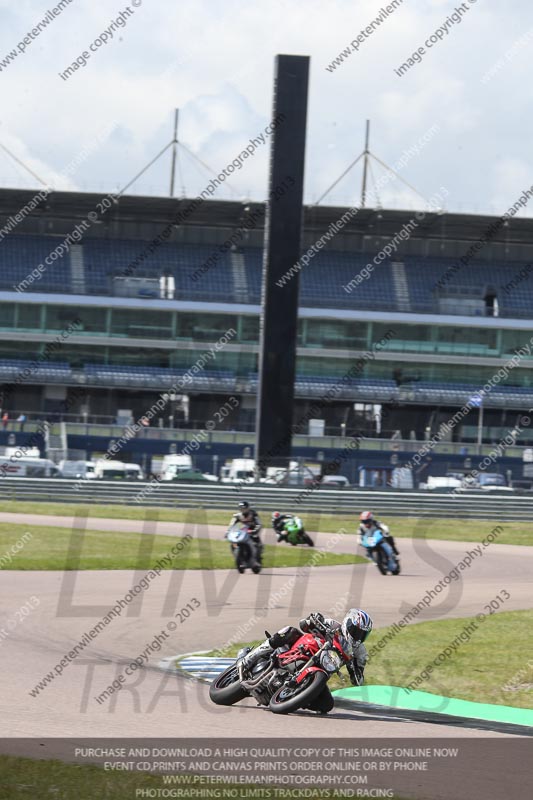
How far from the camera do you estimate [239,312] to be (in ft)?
221

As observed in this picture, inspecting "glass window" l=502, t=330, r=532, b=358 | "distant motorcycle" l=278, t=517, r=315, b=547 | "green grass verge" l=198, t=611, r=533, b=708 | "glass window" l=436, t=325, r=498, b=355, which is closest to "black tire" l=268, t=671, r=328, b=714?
"green grass verge" l=198, t=611, r=533, b=708

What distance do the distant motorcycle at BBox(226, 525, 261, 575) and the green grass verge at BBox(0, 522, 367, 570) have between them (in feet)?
3.39

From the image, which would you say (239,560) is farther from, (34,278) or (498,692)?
(34,278)

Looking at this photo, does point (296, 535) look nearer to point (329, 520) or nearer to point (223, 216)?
point (329, 520)

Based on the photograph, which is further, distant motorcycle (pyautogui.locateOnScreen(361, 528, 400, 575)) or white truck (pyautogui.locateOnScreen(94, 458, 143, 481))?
white truck (pyautogui.locateOnScreen(94, 458, 143, 481))

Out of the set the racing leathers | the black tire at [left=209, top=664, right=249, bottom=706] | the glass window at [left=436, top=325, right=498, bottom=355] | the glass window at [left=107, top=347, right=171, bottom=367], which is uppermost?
the glass window at [left=436, top=325, right=498, bottom=355]

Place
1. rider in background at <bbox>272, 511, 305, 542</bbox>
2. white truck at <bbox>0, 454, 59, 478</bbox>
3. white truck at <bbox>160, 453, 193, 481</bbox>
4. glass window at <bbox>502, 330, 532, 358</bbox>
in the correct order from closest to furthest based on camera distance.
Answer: rider in background at <bbox>272, 511, 305, 542</bbox> → white truck at <bbox>0, 454, 59, 478</bbox> → white truck at <bbox>160, 453, 193, 481</bbox> → glass window at <bbox>502, 330, 532, 358</bbox>

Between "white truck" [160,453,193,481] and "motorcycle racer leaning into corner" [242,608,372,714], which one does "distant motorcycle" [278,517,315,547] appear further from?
"motorcycle racer leaning into corner" [242,608,372,714]

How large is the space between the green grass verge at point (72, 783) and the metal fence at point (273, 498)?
94.4 ft

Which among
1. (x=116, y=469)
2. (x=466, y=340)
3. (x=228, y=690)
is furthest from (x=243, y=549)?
(x=466, y=340)

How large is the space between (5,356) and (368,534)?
47319 mm

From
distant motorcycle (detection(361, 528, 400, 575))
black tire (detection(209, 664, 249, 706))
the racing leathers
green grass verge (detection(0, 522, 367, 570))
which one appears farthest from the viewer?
distant motorcycle (detection(361, 528, 400, 575))

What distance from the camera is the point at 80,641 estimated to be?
1295cm

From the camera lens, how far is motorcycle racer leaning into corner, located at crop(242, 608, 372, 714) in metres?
9.27
